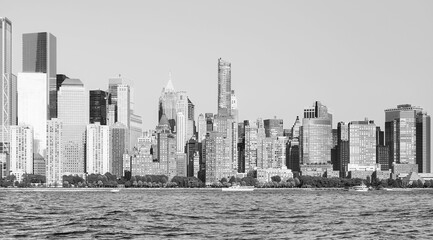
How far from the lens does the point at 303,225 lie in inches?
2872

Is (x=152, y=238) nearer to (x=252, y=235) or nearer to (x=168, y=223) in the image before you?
(x=252, y=235)

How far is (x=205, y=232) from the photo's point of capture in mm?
64750

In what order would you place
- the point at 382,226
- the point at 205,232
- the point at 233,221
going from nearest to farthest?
the point at 205,232 < the point at 382,226 < the point at 233,221

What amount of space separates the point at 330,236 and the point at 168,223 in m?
16.8

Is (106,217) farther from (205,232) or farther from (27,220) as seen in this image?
(205,232)

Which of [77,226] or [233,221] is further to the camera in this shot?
[233,221]

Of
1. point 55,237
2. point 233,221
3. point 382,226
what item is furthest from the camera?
point 233,221

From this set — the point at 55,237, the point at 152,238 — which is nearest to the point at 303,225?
the point at 152,238

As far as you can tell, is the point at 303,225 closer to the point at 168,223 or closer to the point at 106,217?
the point at 168,223

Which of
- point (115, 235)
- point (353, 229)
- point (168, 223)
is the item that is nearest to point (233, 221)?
point (168, 223)

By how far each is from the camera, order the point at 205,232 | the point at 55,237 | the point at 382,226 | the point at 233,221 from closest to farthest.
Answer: the point at 55,237, the point at 205,232, the point at 382,226, the point at 233,221

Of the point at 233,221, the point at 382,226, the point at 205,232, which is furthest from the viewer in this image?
the point at 233,221

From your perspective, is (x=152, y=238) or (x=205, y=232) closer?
(x=152, y=238)

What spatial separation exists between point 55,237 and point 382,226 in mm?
27831
